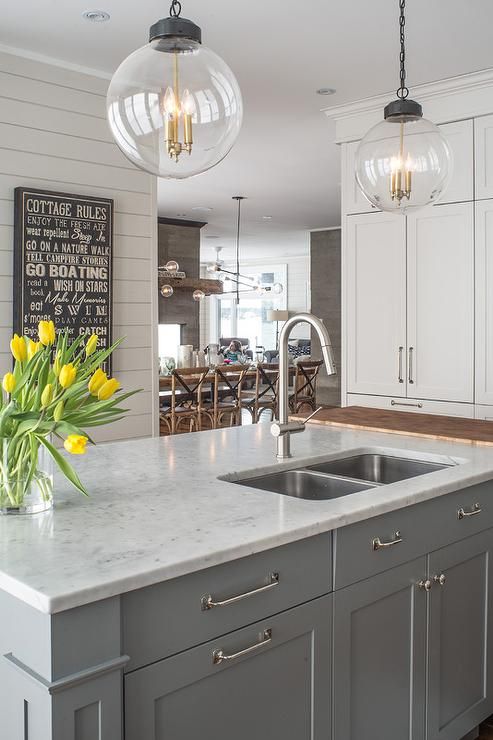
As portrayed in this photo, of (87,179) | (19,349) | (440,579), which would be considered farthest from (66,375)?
(87,179)

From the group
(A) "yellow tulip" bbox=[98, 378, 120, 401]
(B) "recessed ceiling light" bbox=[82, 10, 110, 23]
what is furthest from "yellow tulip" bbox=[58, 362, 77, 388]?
(B) "recessed ceiling light" bbox=[82, 10, 110, 23]

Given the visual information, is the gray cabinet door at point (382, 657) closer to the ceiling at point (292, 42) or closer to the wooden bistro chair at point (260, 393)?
the ceiling at point (292, 42)

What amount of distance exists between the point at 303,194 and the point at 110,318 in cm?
450

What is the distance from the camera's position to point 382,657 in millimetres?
1763

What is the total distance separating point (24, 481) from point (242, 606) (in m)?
0.55

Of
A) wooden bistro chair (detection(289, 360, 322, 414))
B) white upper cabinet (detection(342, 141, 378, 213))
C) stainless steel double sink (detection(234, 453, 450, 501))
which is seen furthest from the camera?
wooden bistro chair (detection(289, 360, 322, 414))

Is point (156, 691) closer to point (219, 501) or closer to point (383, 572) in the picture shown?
point (219, 501)

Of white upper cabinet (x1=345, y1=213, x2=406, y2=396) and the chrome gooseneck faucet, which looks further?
white upper cabinet (x1=345, y1=213, x2=406, y2=396)

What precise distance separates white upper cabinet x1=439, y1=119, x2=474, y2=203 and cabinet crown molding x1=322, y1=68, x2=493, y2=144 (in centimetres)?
5

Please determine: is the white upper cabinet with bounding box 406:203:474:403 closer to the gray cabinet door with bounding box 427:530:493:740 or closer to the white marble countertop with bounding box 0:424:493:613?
the white marble countertop with bounding box 0:424:493:613

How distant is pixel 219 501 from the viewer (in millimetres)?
1708

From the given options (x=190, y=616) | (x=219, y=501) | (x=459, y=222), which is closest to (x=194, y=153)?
(x=219, y=501)

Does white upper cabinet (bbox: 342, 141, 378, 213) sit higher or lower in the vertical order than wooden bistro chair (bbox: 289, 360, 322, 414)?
higher

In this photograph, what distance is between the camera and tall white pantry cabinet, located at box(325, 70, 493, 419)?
414 centimetres
